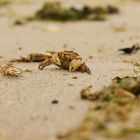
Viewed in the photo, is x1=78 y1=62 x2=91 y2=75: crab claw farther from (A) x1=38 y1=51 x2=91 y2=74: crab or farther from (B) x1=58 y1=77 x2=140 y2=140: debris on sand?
(B) x1=58 y1=77 x2=140 y2=140: debris on sand

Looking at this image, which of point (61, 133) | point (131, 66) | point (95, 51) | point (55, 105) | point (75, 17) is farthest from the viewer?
point (75, 17)

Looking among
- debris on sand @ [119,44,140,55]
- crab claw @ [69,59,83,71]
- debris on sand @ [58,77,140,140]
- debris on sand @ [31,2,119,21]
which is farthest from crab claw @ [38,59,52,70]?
debris on sand @ [31,2,119,21]

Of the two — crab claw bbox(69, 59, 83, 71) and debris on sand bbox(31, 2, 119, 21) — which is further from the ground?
debris on sand bbox(31, 2, 119, 21)

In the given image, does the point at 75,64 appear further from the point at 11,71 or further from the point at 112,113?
the point at 112,113

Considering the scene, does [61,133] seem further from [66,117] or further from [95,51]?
[95,51]

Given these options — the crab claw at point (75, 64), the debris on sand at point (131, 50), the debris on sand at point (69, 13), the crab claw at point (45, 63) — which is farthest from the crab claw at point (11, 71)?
the debris on sand at point (69, 13)

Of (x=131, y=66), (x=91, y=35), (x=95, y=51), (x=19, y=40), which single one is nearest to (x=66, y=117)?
(x=131, y=66)

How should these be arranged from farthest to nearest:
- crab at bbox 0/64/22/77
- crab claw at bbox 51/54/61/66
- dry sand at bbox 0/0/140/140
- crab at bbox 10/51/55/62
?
1. crab at bbox 10/51/55/62
2. crab claw at bbox 51/54/61/66
3. crab at bbox 0/64/22/77
4. dry sand at bbox 0/0/140/140
